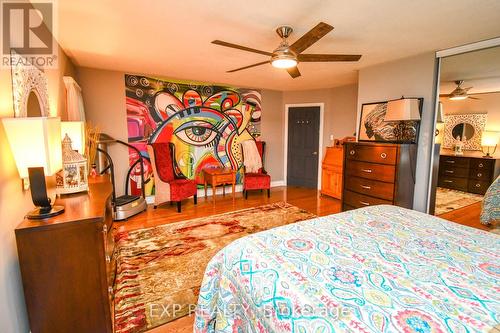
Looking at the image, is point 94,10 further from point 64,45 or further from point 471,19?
point 471,19

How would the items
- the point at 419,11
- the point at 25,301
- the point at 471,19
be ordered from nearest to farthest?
the point at 25,301, the point at 419,11, the point at 471,19

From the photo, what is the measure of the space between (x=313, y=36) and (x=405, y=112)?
1814 mm

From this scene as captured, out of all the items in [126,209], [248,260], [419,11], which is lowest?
[126,209]

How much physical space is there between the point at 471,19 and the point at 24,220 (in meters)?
3.88

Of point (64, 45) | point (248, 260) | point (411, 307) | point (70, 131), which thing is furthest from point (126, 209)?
point (411, 307)

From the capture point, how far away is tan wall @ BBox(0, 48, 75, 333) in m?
1.31

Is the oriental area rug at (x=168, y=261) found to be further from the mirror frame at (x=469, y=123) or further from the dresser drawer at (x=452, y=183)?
the mirror frame at (x=469, y=123)

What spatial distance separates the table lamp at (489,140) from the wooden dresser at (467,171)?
103 mm

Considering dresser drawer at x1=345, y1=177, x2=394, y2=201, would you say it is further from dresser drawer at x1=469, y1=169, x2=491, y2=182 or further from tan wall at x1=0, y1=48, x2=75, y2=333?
tan wall at x1=0, y1=48, x2=75, y2=333

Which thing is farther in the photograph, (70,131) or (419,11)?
(70,131)

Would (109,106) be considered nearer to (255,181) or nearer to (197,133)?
(197,133)

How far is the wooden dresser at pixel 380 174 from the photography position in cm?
312

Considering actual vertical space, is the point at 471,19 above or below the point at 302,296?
above

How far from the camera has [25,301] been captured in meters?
1.47
